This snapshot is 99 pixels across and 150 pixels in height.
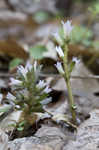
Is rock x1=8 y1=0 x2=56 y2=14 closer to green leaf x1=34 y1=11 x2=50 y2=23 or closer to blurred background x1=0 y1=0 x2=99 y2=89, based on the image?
blurred background x1=0 y1=0 x2=99 y2=89

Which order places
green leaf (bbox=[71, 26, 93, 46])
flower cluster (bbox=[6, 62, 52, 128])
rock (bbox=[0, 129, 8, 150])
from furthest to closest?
green leaf (bbox=[71, 26, 93, 46])
flower cluster (bbox=[6, 62, 52, 128])
rock (bbox=[0, 129, 8, 150])

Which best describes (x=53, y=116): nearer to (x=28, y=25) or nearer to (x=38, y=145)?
(x=38, y=145)

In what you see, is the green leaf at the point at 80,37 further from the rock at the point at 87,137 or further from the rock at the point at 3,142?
the rock at the point at 3,142

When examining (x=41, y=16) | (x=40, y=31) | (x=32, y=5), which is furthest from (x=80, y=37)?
(x=32, y=5)

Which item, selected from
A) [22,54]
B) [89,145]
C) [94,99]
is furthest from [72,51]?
[89,145]

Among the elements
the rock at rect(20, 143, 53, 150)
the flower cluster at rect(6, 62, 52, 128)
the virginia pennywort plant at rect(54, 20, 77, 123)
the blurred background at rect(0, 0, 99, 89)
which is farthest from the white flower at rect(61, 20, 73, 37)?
the rock at rect(20, 143, 53, 150)

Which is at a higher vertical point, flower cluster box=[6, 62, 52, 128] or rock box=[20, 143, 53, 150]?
flower cluster box=[6, 62, 52, 128]
